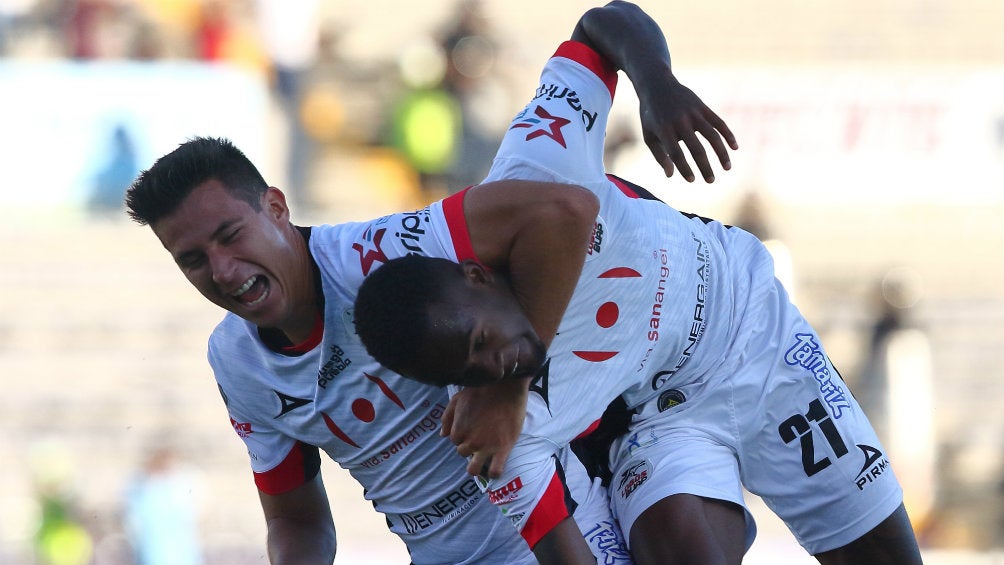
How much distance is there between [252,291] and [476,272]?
562 millimetres

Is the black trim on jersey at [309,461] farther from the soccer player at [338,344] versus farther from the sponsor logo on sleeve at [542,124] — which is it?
the sponsor logo on sleeve at [542,124]

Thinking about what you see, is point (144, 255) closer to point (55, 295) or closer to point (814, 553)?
point (55, 295)

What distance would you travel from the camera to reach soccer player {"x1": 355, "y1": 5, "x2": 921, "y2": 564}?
3.11 meters

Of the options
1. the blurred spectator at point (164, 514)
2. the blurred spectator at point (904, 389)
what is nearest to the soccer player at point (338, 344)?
the blurred spectator at point (164, 514)

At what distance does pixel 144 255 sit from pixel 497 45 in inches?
132

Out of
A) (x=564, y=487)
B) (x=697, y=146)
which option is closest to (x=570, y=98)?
(x=697, y=146)

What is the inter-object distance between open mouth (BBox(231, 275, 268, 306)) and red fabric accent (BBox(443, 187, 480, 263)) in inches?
18.9

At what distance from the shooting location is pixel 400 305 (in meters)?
3.06

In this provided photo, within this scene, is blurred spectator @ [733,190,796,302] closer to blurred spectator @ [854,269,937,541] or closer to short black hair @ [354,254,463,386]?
blurred spectator @ [854,269,937,541]

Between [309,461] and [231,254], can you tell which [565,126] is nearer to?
[231,254]

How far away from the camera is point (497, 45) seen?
11023mm

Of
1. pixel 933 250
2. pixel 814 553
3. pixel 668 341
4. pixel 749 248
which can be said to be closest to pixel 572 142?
pixel 668 341

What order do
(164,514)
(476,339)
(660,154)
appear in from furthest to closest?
(164,514), (660,154), (476,339)

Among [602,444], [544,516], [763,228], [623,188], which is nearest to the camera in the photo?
[544,516]
